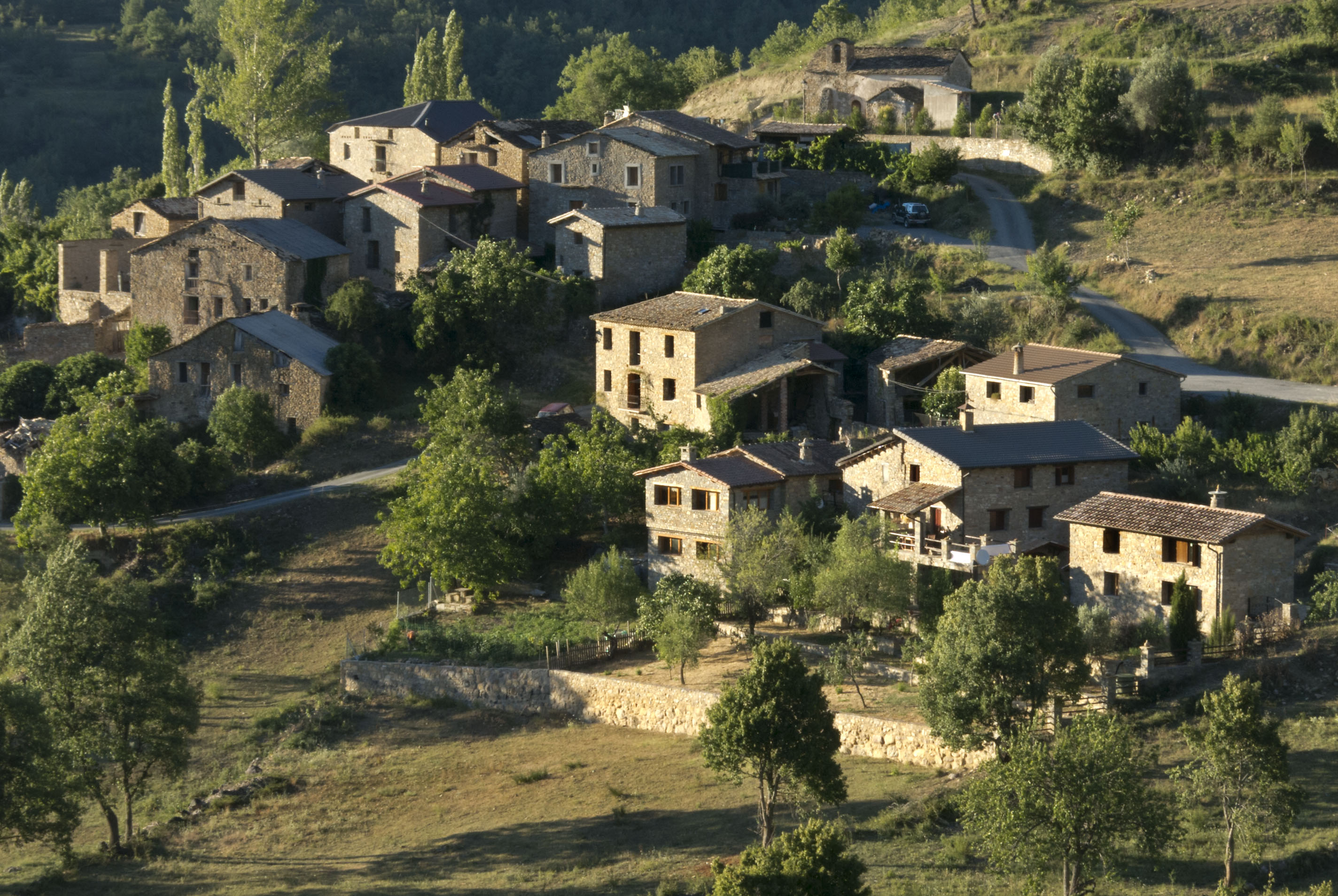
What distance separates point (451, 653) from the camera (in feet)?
170

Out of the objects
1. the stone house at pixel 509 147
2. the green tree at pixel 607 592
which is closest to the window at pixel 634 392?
the green tree at pixel 607 592

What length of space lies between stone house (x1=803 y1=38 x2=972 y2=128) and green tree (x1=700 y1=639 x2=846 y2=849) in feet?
173

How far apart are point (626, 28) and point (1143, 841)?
134 metres

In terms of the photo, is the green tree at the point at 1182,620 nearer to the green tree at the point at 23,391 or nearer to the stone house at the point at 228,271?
the stone house at the point at 228,271

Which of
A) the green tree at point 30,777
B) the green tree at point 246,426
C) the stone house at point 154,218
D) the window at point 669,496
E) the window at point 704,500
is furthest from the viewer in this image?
the stone house at point 154,218

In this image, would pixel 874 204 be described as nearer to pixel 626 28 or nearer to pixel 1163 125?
pixel 1163 125

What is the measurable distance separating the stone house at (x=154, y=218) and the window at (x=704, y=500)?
3708cm

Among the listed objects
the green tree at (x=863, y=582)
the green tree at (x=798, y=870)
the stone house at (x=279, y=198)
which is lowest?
the green tree at (x=798, y=870)

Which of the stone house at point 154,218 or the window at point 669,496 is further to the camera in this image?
the stone house at point 154,218

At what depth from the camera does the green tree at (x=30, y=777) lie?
1585 inches

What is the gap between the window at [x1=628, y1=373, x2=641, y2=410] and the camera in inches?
2495

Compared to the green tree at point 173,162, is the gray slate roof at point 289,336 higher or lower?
lower

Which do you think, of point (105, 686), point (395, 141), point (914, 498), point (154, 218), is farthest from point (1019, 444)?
point (154, 218)

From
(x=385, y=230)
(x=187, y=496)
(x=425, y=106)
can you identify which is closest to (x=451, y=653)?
(x=187, y=496)
